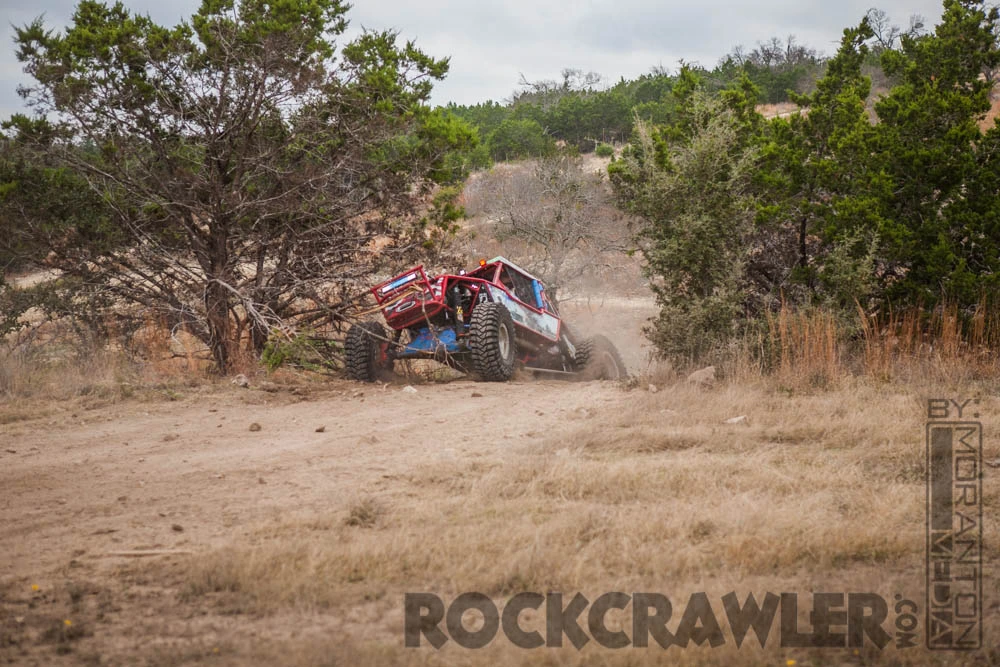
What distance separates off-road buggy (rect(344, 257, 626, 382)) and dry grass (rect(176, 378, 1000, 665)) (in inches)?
208

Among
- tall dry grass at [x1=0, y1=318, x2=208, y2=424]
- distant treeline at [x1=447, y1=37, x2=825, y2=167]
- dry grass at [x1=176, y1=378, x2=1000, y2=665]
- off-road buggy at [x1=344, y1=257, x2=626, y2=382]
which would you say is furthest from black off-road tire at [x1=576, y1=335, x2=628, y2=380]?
distant treeline at [x1=447, y1=37, x2=825, y2=167]

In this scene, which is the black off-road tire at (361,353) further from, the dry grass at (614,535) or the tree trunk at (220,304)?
the dry grass at (614,535)

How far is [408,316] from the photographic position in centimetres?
1246

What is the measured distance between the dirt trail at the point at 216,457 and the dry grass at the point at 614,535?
22.1 inches

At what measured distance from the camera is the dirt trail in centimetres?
480

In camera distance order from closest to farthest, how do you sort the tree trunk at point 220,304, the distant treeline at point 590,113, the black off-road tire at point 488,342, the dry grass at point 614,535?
the dry grass at point 614,535 < the black off-road tire at point 488,342 < the tree trunk at point 220,304 < the distant treeline at point 590,113

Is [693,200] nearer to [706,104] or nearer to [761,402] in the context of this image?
[706,104]

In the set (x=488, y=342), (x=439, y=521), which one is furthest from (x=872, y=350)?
(x=439, y=521)

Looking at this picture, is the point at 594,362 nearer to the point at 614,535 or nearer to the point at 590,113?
the point at 614,535

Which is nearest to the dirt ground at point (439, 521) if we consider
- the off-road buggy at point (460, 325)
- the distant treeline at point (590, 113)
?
the off-road buggy at point (460, 325)

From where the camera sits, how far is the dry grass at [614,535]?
12.0ft

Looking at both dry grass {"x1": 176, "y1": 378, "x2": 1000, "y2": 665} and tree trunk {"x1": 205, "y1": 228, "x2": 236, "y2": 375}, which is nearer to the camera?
dry grass {"x1": 176, "y1": 378, "x2": 1000, "y2": 665}

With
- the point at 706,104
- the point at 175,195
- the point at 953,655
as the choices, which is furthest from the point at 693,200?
the point at 953,655

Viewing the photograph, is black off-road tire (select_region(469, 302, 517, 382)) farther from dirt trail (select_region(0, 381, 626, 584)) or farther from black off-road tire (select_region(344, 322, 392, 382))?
black off-road tire (select_region(344, 322, 392, 382))
